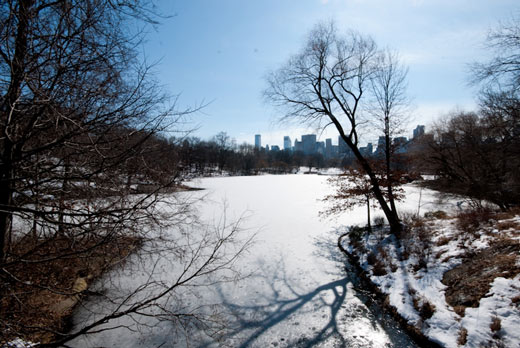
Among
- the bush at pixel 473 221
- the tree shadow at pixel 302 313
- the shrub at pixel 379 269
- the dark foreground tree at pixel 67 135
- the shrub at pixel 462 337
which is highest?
the dark foreground tree at pixel 67 135

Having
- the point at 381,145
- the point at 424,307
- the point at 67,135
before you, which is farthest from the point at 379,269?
the point at 67,135

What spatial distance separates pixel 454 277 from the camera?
19.3ft

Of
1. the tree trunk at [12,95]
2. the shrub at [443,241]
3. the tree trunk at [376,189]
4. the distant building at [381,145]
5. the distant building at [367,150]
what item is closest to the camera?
the tree trunk at [12,95]

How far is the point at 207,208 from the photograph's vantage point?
17.8 metres

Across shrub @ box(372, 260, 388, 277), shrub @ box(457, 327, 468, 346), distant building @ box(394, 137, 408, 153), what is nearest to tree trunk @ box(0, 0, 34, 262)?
shrub @ box(457, 327, 468, 346)

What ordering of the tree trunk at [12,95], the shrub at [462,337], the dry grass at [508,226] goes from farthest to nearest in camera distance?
the dry grass at [508,226] → the shrub at [462,337] → the tree trunk at [12,95]

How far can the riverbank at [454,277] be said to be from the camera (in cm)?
427

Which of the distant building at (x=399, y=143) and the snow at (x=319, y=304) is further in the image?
the distant building at (x=399, y=143)

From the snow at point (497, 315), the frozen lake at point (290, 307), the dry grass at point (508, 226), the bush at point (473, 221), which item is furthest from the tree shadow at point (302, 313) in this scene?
the dry grass at point (508, 226)

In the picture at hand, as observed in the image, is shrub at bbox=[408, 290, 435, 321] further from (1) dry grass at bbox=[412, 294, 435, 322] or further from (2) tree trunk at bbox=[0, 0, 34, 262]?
(2) tree trunk at bbox=[0, 0, 34, 262]

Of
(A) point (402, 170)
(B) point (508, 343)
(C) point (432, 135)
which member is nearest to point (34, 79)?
(B) point (508, 343)

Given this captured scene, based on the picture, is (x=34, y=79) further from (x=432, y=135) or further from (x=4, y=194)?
(x=432, y=135)

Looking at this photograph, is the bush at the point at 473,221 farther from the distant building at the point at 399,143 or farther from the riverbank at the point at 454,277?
the distant building at the point at 399,143

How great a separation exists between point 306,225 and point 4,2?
1360cm
